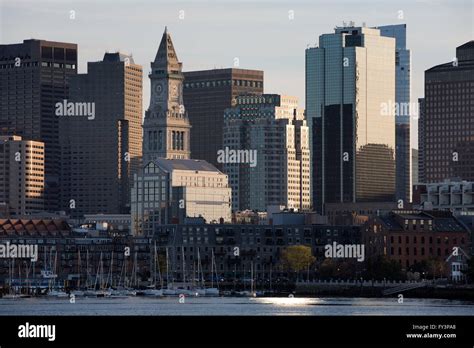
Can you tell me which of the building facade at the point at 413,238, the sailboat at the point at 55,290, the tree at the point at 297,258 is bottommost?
the sailboat at the point at 55,290

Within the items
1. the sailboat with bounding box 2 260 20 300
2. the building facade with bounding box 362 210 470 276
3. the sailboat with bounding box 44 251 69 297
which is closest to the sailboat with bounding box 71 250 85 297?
the sailboat with bounding box 44 251 69 297

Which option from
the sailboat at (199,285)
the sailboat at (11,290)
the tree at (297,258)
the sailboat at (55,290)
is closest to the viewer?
the sailboat at (11,290)

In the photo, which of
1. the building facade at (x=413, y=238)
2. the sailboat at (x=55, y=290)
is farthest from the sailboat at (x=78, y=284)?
the building facade at (x=413, y=238)

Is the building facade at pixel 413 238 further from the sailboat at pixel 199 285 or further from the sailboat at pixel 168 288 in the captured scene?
the sailboat at pixel 168 288

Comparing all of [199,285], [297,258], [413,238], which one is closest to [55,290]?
[199,285]

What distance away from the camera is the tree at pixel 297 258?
16650 centimetres

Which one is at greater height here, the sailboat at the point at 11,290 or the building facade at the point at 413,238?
the building facade at the point at 413,238

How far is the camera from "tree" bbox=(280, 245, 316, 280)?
6555 inches

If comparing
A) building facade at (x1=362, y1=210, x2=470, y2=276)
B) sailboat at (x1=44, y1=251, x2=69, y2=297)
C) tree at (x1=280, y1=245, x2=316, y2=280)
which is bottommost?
sailboat at (x1=44, y1=251, x2=69, y2=297)

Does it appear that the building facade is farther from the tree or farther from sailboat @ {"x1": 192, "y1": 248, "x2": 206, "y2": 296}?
sailboat @ {"x1": 192, "y1": 248, "x2": 206, "y2": 296}
